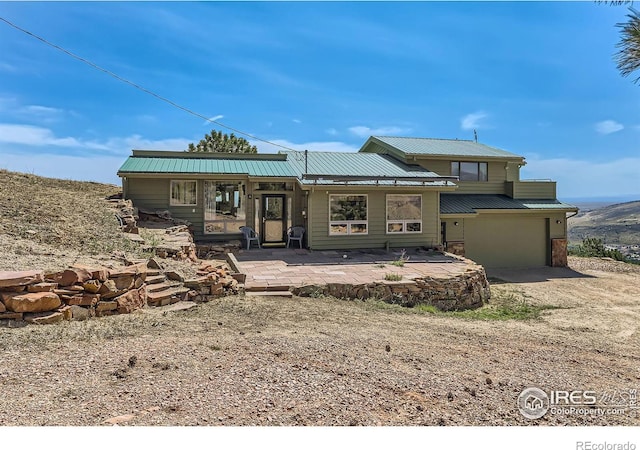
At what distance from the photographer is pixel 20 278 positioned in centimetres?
431

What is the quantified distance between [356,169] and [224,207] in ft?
17.3

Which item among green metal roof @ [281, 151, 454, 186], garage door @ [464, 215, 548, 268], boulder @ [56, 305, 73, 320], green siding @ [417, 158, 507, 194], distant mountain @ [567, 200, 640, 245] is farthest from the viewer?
distant mountain @ [567, 200, 640, 245]

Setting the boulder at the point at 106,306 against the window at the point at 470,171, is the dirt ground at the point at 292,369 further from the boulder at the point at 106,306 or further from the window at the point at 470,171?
the window at the point at 470,171

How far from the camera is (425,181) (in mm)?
13477

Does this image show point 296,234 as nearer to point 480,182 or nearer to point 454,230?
point 454,230

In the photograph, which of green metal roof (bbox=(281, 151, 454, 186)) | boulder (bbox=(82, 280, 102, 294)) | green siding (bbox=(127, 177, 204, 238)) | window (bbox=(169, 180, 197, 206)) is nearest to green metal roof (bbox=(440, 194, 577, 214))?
green metal roof (bbox=(281, 151, 454, 186))

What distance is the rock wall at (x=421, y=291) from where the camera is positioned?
25.2ft

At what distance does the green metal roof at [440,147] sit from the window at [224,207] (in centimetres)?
749

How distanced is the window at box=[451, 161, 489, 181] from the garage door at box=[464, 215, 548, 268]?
1986 millimetres

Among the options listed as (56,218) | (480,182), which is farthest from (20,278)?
(480,182)

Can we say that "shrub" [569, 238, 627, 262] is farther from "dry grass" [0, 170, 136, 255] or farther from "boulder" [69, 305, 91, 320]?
"boulder" [69, 305, 91, 320]

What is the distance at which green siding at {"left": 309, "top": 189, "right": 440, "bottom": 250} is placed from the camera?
Answer: 12.9 m

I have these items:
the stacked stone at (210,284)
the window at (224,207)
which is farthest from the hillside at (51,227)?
the window at (224,207)
